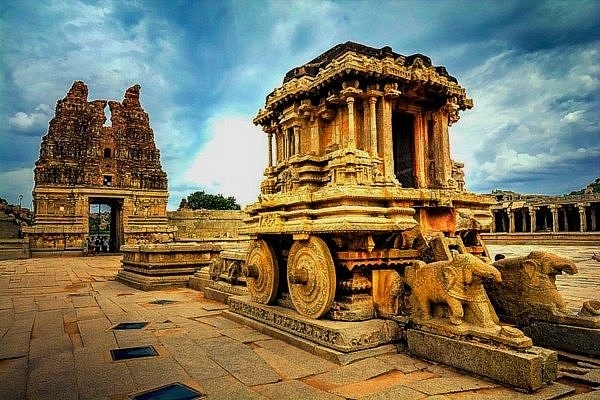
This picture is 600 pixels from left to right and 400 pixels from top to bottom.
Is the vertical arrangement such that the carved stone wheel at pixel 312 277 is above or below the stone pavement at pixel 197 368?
above

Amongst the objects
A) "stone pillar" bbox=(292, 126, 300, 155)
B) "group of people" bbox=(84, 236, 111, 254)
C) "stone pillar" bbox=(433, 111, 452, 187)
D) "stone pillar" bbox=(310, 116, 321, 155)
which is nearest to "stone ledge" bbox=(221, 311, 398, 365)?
"stone pillar" bbox=(310, 116, 321, 155)

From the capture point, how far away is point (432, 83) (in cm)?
700

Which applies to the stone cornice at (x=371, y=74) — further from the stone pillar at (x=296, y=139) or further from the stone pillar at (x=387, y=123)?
the stone pillar at (x=296, y=139)

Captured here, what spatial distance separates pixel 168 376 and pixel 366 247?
2.41 metres

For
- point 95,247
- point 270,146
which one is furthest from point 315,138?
point 95,247

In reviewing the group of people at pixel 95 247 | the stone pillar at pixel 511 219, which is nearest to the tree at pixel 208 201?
the group of people at pixel 95 247

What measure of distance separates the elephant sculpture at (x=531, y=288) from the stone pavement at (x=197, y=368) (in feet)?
3.46

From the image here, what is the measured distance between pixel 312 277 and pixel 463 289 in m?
1.71

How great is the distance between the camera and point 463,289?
388 centimetres

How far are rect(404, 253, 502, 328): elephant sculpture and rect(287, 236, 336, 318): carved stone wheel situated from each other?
3.48 feet

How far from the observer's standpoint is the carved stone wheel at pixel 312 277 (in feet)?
15.1

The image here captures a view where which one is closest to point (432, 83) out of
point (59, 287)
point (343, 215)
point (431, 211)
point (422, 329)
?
point (431, 211)

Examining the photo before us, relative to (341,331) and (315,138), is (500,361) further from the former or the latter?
(315,138)

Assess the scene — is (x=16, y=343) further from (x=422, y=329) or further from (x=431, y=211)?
(x=431, y=211)
